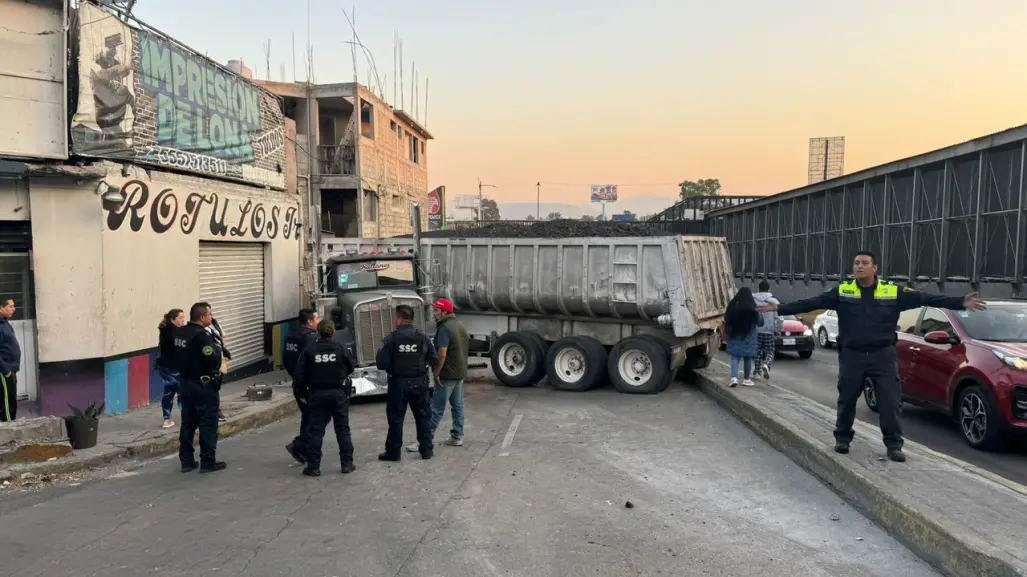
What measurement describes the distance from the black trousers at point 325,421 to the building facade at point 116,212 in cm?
443

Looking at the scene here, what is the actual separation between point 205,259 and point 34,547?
7.83m

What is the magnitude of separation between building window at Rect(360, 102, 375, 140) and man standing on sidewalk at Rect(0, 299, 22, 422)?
19.9m

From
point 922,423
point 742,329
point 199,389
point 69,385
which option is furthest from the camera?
point 742,329

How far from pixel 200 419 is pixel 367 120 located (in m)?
22.8

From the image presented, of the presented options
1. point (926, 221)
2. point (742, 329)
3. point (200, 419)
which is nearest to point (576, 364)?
point (742, 329)

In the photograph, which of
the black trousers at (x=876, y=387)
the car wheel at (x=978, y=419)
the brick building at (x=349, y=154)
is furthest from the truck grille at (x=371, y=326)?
the brick building at (x=349, y=154)

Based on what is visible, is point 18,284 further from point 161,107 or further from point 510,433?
point 510,433

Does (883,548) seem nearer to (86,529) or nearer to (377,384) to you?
(86,529)

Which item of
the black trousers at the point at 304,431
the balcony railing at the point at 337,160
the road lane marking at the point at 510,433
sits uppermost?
the balcony railing at the point at 337,160

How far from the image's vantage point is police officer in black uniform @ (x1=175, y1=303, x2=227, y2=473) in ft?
22.3

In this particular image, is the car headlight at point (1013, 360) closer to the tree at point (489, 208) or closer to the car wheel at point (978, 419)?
the car wheel at point (978, 419)

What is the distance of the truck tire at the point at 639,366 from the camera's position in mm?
11180

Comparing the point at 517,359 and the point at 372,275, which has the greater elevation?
the point at 372,275

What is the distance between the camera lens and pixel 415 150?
117 feet
